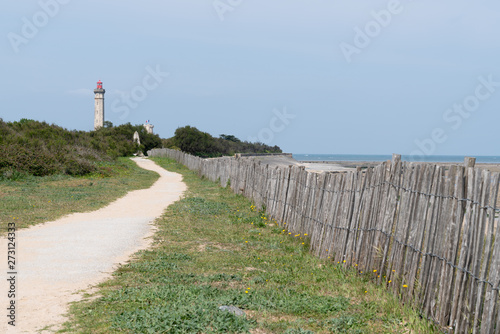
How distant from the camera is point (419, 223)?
5570 mm

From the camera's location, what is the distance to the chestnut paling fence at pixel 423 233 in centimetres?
450

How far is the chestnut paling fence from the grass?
281 inches

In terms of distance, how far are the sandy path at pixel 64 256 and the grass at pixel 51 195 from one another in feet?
2.35

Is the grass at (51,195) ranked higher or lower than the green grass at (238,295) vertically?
lower

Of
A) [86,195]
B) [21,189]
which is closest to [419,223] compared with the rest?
[86,195]

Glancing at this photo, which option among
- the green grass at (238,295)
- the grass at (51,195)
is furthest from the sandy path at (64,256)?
the grass at (51,195)

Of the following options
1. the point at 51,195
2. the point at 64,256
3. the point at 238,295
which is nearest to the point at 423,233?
the point at 238,295

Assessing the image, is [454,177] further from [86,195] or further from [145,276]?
[86,195]

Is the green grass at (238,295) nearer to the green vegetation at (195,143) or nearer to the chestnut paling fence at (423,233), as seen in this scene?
the chestnut paling fence at (423,233)

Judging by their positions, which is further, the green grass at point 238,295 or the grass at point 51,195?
the grass at point 51,195

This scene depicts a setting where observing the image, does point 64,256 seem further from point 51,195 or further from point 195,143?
point 195,143

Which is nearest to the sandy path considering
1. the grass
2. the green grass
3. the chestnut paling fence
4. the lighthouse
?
the green grass

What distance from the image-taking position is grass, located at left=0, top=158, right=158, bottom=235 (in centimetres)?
1291

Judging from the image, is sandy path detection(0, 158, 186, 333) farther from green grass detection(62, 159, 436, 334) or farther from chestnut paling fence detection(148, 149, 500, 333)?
chestnut paling fence detection(148, 149, 500, 333)
